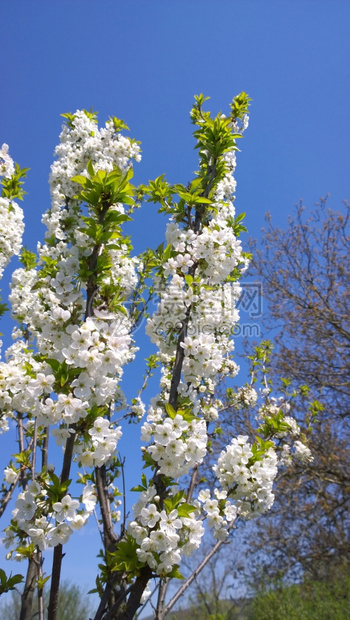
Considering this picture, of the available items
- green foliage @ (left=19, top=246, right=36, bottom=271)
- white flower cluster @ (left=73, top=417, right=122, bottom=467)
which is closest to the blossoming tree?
white flower cluster @ (left=73, top=417, right=122, bottom=467)

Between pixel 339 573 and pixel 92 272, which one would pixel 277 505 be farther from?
pixel 92 272

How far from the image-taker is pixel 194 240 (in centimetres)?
282

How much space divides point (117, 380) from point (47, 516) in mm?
710

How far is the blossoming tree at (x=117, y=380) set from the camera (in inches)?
74.6

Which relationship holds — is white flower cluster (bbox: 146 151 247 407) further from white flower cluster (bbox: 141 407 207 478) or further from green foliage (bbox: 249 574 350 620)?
green foliage (bbox: 249 574 350 620)

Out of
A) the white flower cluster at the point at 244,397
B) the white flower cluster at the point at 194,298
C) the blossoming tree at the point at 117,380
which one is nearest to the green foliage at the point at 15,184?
the blossoming tree at the point at 117,380

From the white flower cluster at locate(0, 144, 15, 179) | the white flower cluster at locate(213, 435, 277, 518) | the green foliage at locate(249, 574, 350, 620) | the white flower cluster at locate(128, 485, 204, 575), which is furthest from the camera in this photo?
the green foliage at locate(249, 574, 350, 620)

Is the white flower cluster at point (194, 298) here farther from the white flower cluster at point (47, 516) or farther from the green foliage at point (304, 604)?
the green foliage at point (304, 604)

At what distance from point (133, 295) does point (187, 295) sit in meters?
2.50

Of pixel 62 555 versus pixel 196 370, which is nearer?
pixel 62 555

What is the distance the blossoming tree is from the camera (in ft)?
6.22

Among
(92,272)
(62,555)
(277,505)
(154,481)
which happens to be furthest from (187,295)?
(277,505)

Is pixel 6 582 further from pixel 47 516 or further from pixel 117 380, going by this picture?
pixel 117 380

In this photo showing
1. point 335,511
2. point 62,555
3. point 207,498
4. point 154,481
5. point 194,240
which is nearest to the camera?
point 62,555
